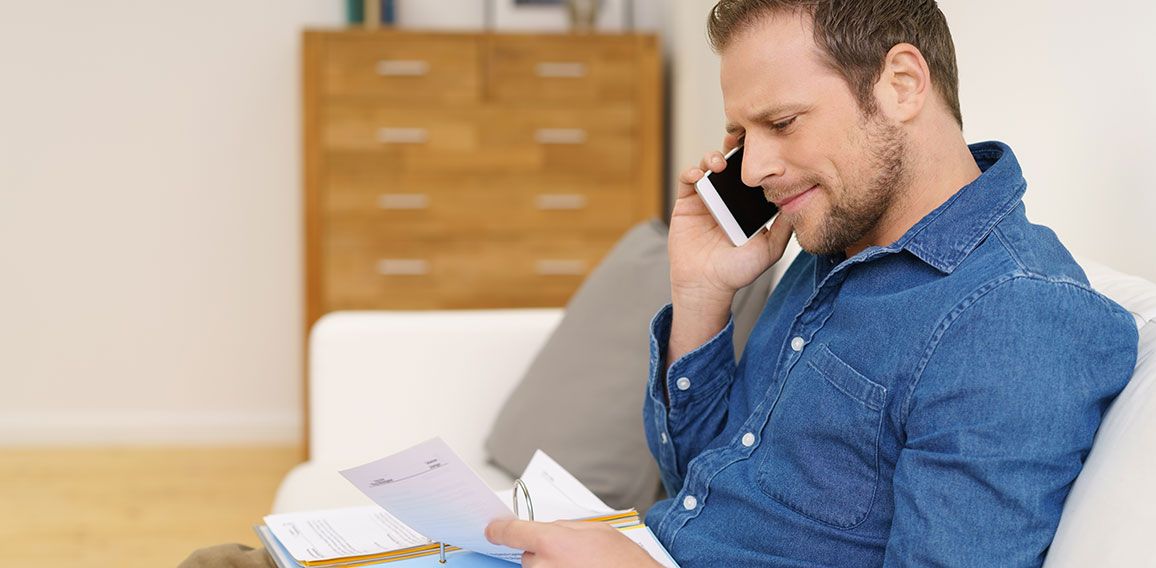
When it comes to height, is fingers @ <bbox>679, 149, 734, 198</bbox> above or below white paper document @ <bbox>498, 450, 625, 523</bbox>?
above

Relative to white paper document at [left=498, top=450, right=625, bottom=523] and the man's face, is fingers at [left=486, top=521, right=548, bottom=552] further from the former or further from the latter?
the man's face

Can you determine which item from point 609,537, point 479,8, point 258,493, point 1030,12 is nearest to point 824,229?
point 609,537

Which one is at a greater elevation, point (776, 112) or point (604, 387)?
point (776, 112)

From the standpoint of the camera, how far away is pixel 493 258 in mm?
3205

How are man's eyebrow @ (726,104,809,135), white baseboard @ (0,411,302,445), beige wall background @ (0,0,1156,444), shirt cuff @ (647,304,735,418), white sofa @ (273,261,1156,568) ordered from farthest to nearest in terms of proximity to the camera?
white baseboard @ (0,411,302,445), beige wall background @ (0,0,1156,444), white sofa @ (273,261,1156,568), shirt cuff @ (647,304,735,418), man's eyebrow @ (726,104,809,135)

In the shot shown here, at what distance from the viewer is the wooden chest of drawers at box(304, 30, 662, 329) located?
3107 millimetres

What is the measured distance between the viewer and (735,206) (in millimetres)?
1307

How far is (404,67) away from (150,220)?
110 cm

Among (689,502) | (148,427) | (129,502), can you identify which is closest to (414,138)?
(129,502)

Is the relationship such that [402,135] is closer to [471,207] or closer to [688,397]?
[471,207]

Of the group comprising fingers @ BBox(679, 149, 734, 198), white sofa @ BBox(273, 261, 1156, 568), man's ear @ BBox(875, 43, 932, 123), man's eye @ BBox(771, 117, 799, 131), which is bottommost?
white sofa @ BBox(273, 261, 1156, 568)

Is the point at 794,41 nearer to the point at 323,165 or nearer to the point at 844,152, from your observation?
the point at 844,152

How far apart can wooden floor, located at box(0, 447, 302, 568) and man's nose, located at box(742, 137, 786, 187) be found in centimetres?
187

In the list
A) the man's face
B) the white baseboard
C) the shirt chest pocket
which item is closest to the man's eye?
the man's face
